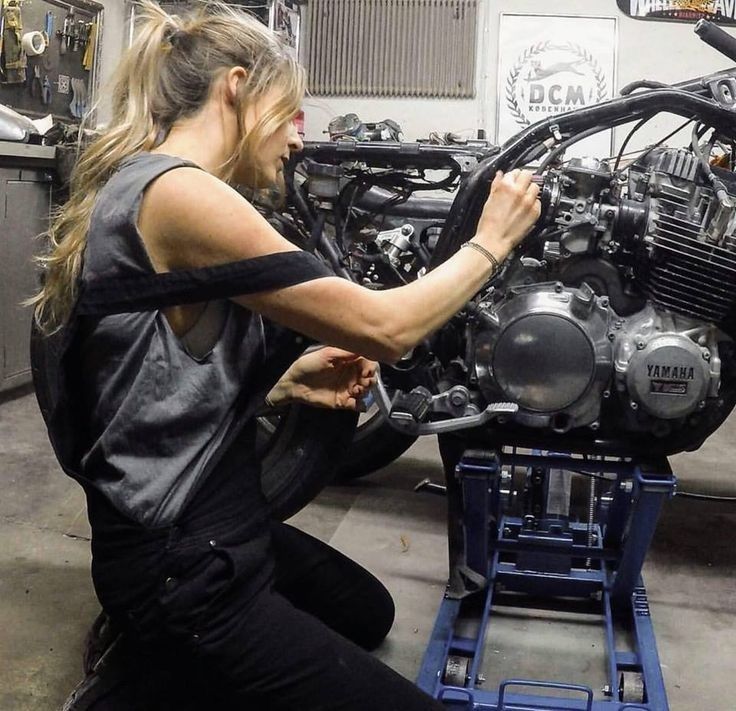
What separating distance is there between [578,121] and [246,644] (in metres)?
1.20

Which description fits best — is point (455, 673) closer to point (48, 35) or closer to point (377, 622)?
point (377, 622)

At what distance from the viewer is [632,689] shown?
1618 mm

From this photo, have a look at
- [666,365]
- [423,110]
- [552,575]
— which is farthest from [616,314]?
[423,110]

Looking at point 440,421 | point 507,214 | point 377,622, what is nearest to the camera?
point 507,214

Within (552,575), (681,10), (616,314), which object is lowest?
(552,575)

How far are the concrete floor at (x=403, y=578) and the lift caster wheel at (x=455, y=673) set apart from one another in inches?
4.3

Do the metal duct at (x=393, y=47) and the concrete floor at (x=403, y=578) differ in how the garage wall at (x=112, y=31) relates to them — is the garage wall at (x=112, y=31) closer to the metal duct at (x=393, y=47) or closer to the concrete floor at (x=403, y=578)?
the metal duct at (x=393, y=47)

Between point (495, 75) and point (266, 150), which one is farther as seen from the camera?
point (495, 75)

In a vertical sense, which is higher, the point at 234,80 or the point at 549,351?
the point at 234,80

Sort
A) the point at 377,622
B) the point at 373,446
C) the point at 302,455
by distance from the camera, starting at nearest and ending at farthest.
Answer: the point at 377,622, the point at 302,455, the point at 373,446

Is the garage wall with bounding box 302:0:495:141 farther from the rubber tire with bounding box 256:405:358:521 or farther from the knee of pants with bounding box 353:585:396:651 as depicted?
the knee of pants with bounding box 353:585:396:651

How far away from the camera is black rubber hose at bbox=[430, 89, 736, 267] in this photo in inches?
71.9

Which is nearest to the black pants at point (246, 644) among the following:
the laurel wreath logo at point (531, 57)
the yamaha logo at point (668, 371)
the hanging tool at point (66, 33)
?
the yamaha logo at point (668, 371)

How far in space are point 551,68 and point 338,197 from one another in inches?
121
